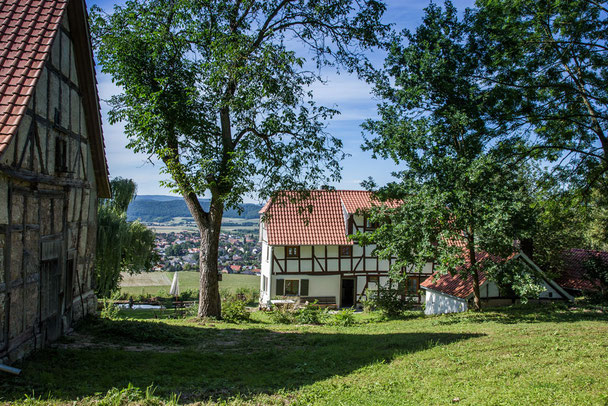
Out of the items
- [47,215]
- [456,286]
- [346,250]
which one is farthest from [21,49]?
[346,250]

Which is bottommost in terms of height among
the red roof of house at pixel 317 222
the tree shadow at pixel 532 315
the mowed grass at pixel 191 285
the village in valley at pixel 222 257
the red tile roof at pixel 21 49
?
the mowed grass at pixel 191 285

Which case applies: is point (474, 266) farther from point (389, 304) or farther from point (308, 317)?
point (308, 317)

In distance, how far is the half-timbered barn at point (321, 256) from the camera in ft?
88.7

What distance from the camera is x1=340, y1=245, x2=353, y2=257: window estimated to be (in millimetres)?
28094

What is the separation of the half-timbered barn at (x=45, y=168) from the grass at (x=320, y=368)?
0.83m

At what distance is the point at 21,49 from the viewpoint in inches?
287

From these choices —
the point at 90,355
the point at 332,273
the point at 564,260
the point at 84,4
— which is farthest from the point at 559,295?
the point at 84,4

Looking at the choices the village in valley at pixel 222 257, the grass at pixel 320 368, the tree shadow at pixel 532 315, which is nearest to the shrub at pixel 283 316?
the grass at pixel 320 368

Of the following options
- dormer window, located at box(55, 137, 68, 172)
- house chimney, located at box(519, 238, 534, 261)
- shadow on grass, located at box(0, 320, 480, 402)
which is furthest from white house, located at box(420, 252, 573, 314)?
dormer window, located at box(55, 137, 68, 172)

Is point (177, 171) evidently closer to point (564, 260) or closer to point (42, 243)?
point (42, 243)

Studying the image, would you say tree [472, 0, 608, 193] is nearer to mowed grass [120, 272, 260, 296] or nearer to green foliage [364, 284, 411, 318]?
green foliage [364, 284, 411, 318]

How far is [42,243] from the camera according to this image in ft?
27.4

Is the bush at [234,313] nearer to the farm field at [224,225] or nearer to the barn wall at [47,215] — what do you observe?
the barn wall at [47,215]

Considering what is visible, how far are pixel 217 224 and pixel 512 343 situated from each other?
9.29 metres
